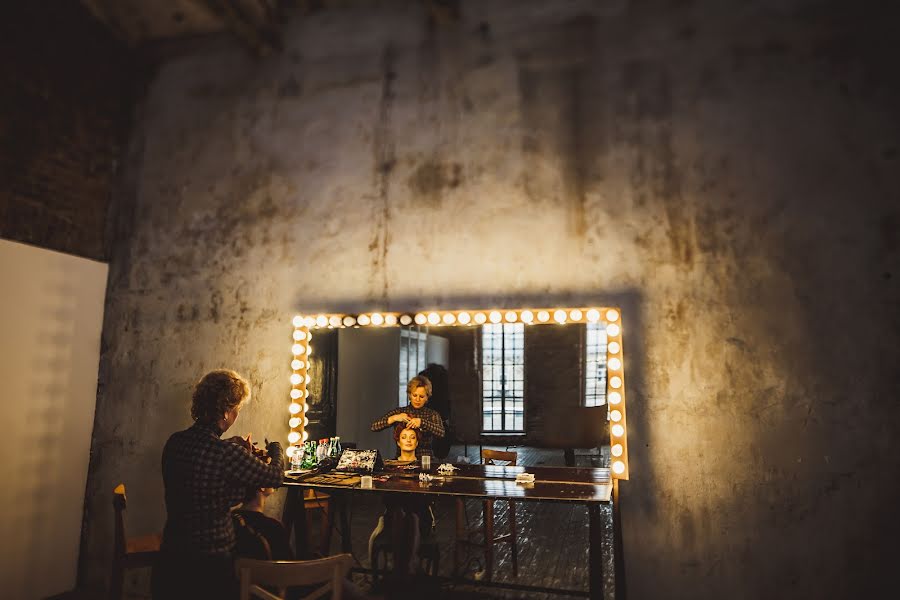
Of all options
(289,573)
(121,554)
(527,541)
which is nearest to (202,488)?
(289,573)

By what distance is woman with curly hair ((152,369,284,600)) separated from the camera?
2.31m

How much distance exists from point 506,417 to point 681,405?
1261mm

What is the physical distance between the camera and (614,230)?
3.73 metres

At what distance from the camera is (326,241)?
4266 millimetres

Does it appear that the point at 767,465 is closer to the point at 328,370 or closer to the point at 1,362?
the point at 328,370

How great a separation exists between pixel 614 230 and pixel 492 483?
1.82m

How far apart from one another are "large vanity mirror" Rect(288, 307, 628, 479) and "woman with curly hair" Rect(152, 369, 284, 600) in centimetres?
157

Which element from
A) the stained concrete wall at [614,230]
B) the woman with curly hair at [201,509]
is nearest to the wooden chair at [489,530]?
the stained concrete wall at [614,230]

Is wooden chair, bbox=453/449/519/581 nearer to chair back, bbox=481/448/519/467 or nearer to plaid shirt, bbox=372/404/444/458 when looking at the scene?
chair back, bbox=481/448/519/467

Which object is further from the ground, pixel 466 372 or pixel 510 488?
pixel 466 372

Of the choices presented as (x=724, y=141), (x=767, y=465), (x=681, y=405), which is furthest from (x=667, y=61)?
(x=767, y=465)

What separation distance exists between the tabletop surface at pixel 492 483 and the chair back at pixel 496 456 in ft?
0.77

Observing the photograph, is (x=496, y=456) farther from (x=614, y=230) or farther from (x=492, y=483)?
(x=614, y=230)

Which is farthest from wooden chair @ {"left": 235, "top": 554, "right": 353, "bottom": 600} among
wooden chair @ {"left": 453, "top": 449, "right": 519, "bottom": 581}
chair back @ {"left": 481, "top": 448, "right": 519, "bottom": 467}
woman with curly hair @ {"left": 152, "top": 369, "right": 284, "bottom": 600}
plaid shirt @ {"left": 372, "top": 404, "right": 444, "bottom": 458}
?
chair back @ {"left": 481, "top": 448, "right": 519, "bottom": 467}
